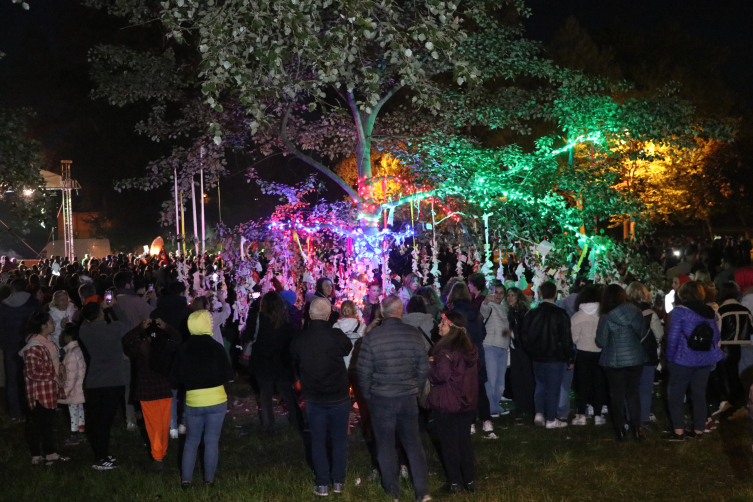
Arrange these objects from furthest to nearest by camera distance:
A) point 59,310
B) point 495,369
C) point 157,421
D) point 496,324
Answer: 1. point 59,310
2. point 495,369
3. point 496,324
4. point 157,421

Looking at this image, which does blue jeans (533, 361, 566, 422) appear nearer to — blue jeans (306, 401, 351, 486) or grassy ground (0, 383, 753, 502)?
grassy ground (0, 383, 753, 502)

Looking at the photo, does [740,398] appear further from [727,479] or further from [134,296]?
[134,296]

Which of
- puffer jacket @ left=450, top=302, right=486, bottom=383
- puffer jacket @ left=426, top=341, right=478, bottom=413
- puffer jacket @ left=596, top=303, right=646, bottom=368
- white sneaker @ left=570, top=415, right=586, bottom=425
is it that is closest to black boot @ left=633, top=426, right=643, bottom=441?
puffer jacket @ left=596, top=303, right=646, bottom=368

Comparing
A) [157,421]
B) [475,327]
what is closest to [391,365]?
[157,421]

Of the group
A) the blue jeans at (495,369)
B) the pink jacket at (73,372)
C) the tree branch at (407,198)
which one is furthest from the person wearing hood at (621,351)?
the pink jacket at (73,372)

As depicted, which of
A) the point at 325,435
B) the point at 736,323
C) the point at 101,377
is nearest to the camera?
the point at 325,435

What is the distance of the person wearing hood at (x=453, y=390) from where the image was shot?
21.5 ft

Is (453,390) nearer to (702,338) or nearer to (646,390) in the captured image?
(702,338)

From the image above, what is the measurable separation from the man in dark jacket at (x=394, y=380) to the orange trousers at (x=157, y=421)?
240 centimetres

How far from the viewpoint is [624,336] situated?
816 cm

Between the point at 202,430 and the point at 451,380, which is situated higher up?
the point at 451,380

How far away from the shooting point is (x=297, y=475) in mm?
7527

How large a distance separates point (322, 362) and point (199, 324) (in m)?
1.16

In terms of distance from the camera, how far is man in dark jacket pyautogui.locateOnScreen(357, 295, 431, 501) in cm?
635
